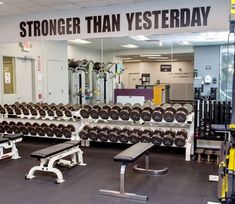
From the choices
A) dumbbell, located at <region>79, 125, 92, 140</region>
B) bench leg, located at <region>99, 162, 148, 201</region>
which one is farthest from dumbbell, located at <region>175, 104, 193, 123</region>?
bench leg, located at <region>99, 162, 148, 201</region>

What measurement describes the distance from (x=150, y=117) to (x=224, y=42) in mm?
5453

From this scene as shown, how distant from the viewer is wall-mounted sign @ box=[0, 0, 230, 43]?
12.8 ft

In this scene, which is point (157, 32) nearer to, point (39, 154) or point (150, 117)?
point (150, 117)

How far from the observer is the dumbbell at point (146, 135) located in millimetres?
4516

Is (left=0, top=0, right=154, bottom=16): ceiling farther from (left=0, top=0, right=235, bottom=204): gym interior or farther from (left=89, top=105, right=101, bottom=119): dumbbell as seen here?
(left=89, top=105, right=101, bottom=119): dumbbell

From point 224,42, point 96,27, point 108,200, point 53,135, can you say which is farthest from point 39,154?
point 224,42

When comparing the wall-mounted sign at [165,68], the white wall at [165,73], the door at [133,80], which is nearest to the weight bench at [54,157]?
the door at [133,80]

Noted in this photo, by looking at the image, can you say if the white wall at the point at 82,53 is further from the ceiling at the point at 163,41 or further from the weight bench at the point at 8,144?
the weight bench at the point at 8,144

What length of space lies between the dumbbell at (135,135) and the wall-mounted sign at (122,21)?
5.53ft

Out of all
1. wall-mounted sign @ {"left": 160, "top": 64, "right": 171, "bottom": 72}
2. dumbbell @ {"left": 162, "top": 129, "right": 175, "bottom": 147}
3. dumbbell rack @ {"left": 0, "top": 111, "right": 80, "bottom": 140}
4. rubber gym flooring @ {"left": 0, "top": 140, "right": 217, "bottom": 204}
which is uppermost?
wall-mounted sign @ {"left": 160, "top": 64, "right": 171, "bottom": 72}

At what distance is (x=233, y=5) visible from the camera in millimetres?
2225

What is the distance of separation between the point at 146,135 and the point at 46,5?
9.20 ft

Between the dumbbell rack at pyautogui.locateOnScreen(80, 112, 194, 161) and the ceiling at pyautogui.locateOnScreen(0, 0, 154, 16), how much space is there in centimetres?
204

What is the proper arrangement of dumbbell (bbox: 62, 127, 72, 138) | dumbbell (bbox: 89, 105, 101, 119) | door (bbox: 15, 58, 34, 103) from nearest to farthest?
dumbbell (bbox: 89, 105, 101, 119), dumbbell (bbox: 62, 127, 72, 138), door (bbox: 15, 58, 34, 103)
